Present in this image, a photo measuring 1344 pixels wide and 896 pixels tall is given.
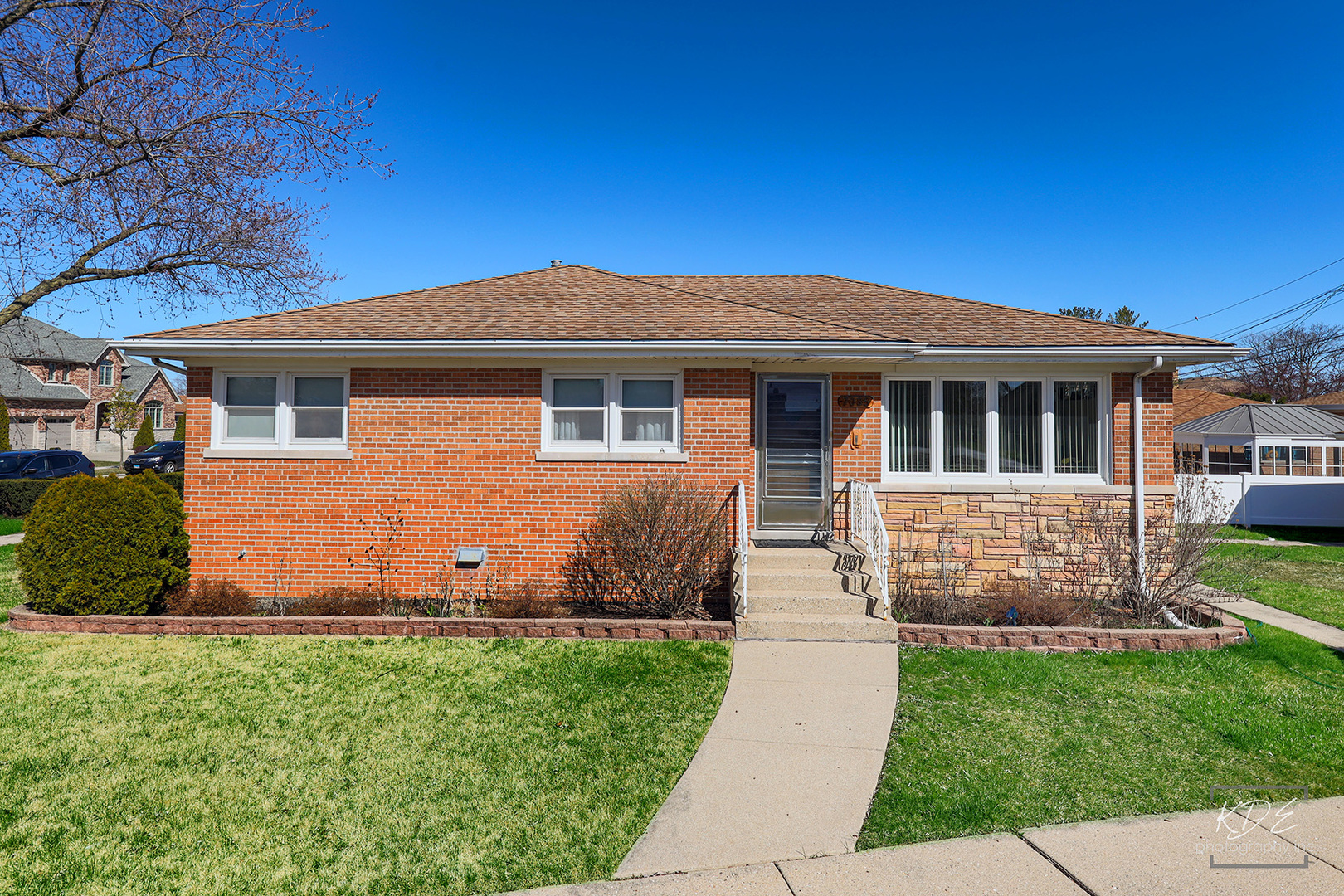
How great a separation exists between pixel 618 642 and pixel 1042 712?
3.67m

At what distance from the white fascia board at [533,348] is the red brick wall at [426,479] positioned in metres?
0.45

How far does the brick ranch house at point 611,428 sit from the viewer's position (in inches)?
328

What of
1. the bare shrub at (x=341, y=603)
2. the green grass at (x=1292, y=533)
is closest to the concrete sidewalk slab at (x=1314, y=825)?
the bare shrub at (x=341, y=603)

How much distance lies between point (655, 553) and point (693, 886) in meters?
4.37

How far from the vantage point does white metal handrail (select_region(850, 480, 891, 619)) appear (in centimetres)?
709

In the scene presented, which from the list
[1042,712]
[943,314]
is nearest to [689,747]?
[1042,712]

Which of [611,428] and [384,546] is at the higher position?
[611,428]

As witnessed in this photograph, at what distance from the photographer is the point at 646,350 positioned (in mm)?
7984

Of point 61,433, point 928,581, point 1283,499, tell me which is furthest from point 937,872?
point 61,433

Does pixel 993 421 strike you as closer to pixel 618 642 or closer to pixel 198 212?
pixel 618 642

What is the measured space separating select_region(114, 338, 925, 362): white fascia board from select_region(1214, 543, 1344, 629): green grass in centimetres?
545

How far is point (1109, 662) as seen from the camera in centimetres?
643

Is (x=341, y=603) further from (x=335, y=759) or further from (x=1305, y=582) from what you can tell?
(x=1305, y=582)

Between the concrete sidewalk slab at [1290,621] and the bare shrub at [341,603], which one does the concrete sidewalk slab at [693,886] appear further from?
the concrete sidewalk slab at [1290,621]
